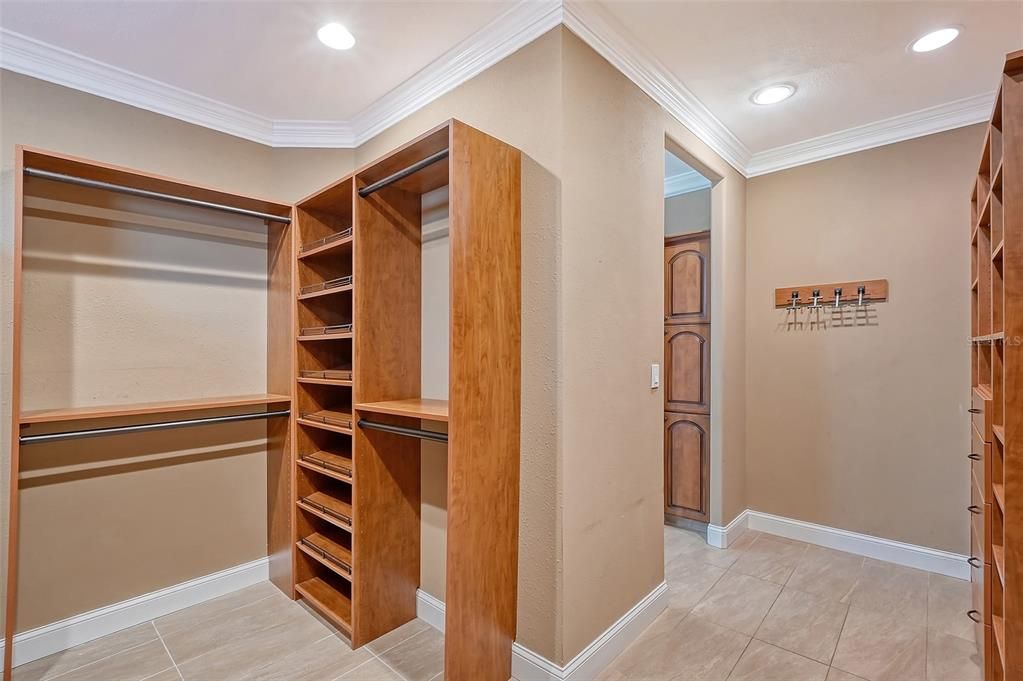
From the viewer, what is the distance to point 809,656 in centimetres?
206

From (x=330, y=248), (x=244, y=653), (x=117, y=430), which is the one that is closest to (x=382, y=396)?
(x=330, y=248)

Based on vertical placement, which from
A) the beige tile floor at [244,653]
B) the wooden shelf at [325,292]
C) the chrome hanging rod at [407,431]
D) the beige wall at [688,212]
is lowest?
the beige tile floor at [244,653]

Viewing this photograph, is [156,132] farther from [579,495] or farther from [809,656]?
[809,656]

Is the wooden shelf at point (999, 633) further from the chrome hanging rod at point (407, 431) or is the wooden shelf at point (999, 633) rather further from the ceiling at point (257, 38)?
the ceiling at point (257, 38)

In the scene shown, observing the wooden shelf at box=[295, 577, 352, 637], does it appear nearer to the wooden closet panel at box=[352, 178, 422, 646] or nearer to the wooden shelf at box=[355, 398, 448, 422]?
the wooden closet panel at box=[352, 178, 422, 646]

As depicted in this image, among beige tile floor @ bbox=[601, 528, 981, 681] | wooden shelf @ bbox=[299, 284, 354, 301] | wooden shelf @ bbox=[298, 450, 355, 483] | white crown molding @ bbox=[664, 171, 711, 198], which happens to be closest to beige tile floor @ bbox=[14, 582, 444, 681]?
wooden shelf @ bbox=[298, 450, 355, 483]

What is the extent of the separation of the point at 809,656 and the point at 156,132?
3886 mm

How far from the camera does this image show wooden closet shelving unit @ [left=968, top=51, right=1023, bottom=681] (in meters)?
1.30

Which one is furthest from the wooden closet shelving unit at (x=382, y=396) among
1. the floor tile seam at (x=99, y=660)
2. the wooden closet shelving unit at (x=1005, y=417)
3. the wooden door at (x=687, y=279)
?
the wooden door at (x=687, y=279)

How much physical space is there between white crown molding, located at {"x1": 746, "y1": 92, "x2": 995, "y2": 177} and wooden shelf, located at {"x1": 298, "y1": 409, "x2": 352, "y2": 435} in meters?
3.16

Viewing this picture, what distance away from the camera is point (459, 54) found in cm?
212

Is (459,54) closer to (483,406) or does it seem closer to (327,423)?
(483,406)

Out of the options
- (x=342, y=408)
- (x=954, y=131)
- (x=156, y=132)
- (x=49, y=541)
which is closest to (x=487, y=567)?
(x=342, y=408)

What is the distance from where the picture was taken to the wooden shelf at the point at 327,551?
224cm
